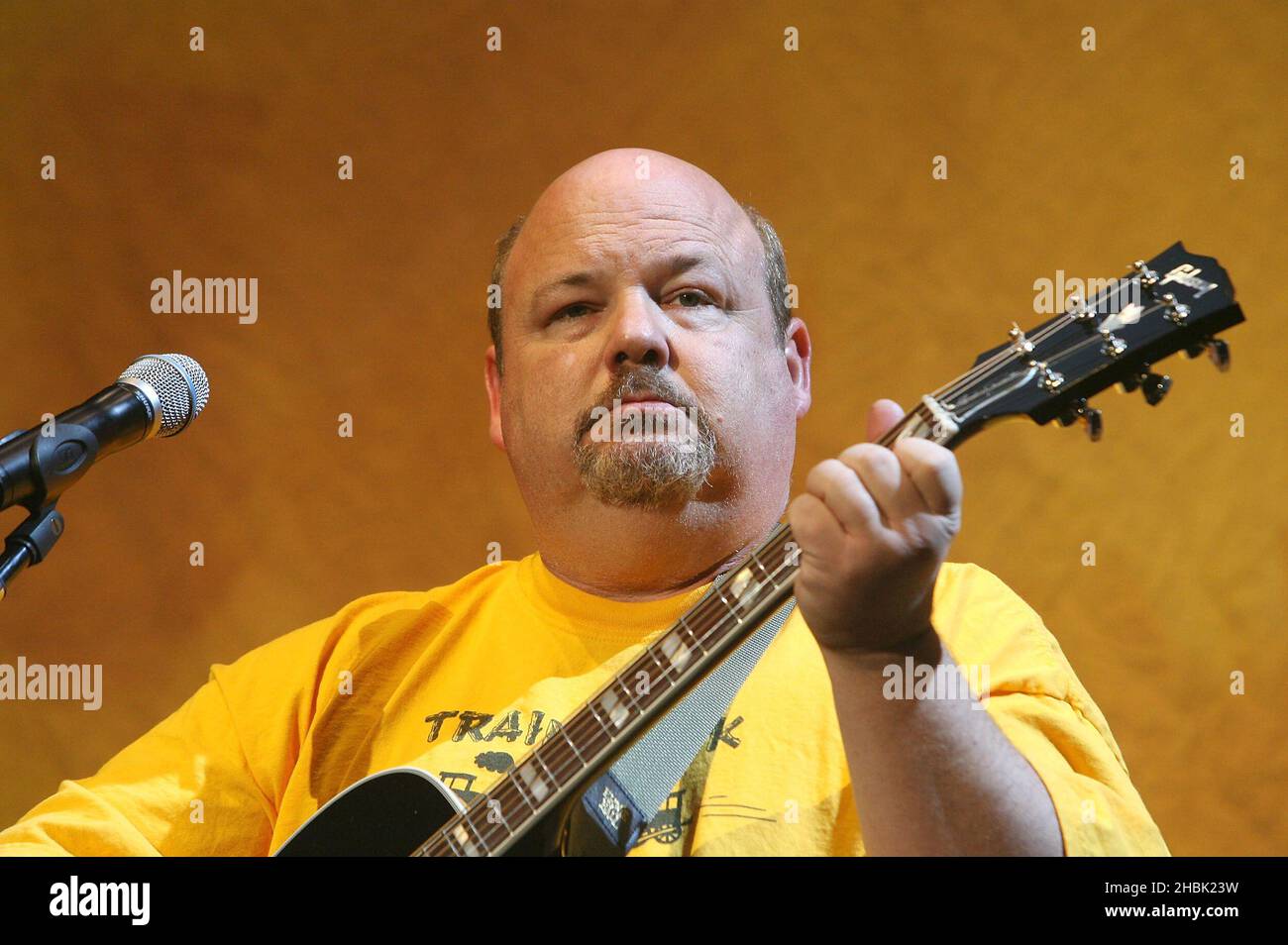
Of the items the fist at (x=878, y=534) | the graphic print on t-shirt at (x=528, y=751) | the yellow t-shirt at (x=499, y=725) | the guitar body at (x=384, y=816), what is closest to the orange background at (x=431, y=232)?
the yellow t-shirt at (x=499, y=725)

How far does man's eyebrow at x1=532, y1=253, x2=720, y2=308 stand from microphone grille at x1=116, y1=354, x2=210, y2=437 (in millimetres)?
398

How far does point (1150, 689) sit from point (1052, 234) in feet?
2.03

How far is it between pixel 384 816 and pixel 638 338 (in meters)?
0.48

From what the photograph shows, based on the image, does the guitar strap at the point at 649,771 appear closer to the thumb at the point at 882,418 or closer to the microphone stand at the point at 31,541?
the thumb at the point at 882,418

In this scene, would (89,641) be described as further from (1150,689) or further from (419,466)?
(1150,689)

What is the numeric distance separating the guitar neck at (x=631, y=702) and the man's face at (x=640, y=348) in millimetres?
249

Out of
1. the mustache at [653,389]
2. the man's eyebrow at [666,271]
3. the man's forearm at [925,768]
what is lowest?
the man's forearm at [925,768]

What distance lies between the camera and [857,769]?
2.87ft

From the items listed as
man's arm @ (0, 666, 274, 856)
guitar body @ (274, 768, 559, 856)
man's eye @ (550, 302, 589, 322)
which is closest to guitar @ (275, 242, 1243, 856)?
guitar body @ (274, 768, 559, 856)

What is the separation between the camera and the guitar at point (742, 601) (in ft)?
2.82

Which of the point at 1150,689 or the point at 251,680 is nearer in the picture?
the point at 251,680

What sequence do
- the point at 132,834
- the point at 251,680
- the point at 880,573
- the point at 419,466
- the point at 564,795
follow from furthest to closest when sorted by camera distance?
the point at 419,466, the point at 251,680, the point at 132,834, the point at 564,795, the point at 880,573

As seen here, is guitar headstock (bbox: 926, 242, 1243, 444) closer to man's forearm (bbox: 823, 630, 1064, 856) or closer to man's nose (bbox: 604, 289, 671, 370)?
man's forearm (bbox: 823, 630, 1064, 856)
